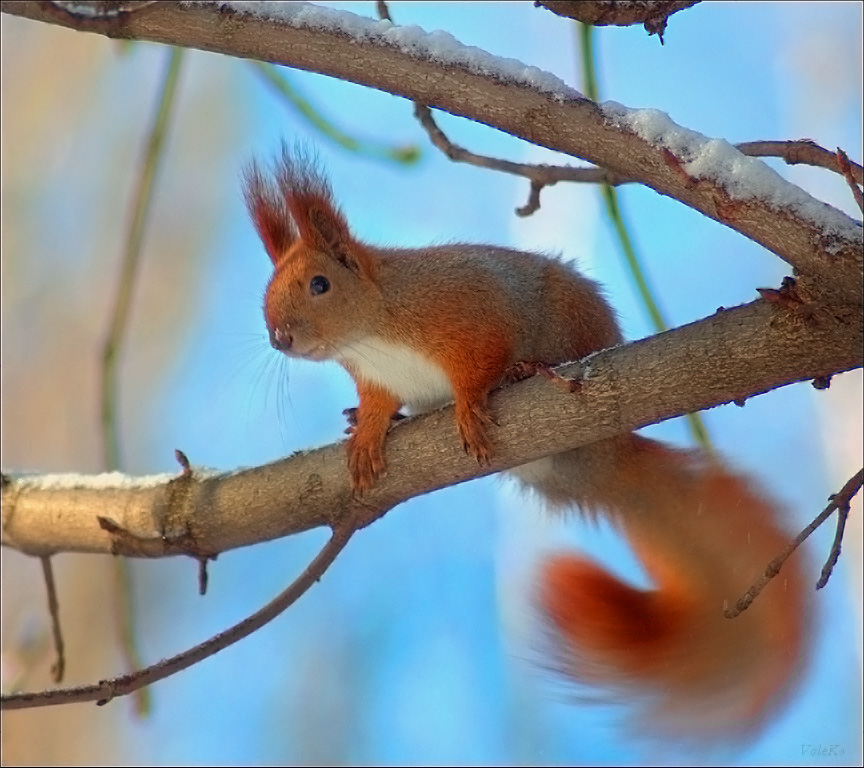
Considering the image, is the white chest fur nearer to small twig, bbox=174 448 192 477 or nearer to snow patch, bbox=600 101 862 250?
small twig, bbox=174 448 192 477

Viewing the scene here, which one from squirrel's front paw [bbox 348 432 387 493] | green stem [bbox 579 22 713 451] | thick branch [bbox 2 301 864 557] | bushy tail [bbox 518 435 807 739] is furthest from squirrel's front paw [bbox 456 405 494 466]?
green stem [bbox 579 22 713 451]

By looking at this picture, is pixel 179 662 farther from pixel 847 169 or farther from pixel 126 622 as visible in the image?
pixel 847 169

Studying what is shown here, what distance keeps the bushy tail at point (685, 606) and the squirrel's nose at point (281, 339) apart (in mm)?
364

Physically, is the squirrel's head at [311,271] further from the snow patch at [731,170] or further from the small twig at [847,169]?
the small twig at [847,169]

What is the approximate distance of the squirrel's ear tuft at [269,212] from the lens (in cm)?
115

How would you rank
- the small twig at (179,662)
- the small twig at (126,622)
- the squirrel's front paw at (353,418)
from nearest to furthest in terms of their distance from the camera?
1. the small twig at (179,662)
2. the squirrel's front paw at (353,418)
3. the small twig at (126,622)

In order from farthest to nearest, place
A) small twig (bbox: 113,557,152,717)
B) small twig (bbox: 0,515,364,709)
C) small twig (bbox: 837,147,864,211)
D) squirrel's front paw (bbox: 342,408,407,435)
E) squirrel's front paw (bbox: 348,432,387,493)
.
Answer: small twig (bbox: 113,557,152,717) → squirrel's front paw (bbox: 342,408,407,435) → squirrel's front paw (bbox: 348,432,387,493) → small twig (bbox: 0,515,364,709) → small twig (bbox: 837,147,864,211)

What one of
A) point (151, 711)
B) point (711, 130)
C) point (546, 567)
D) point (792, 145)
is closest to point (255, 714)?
point (151, 711)

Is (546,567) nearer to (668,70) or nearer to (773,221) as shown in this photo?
(773,221)

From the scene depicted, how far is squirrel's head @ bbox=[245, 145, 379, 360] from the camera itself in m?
1.12

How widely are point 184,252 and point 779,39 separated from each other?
121 cm

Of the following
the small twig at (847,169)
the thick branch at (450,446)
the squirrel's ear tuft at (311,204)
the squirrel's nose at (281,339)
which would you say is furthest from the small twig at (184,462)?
the small twig at (847,169)

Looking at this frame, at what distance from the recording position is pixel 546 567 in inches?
47.7

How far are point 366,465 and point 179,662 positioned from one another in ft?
0.95
